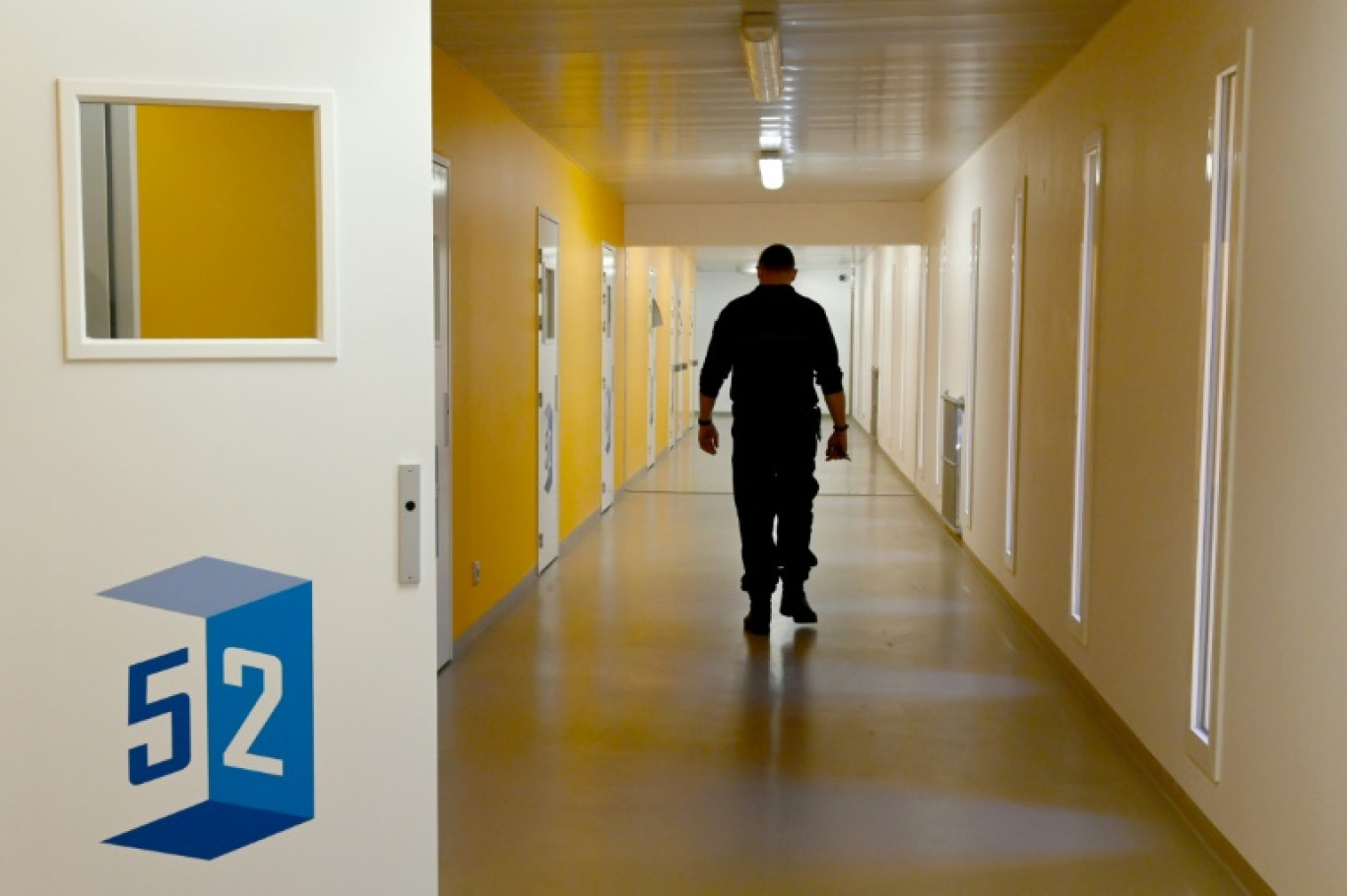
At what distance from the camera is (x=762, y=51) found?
5371mm

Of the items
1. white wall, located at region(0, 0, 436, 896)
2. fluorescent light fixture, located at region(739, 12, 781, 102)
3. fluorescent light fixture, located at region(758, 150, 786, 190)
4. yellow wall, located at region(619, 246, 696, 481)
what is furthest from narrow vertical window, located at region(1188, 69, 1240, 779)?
yellow wall, located at region(619, 246, 696, 481)

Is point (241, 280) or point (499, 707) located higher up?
point (241, 280)

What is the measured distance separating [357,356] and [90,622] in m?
0.64

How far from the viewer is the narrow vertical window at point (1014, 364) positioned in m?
6.76

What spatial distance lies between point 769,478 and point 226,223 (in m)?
3.81

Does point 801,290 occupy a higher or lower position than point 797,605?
higher

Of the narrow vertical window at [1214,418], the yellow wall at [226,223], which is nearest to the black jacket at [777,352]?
the narrow vertical window at [1214,418]

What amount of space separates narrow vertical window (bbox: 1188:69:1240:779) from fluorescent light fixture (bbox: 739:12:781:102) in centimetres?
180

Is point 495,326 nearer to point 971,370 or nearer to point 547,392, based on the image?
point 547,392

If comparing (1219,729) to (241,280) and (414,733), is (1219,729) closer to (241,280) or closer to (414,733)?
(414,733)

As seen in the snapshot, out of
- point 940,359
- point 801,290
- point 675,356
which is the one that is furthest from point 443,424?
point 801,290

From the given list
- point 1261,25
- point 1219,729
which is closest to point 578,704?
point 1219,729

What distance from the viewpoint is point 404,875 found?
2.64 metres

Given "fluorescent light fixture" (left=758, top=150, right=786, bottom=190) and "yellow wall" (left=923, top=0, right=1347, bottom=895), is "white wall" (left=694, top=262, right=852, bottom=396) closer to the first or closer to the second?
"fluorescent light fixture" (left=758, top=150, right=786, bottom=190)
